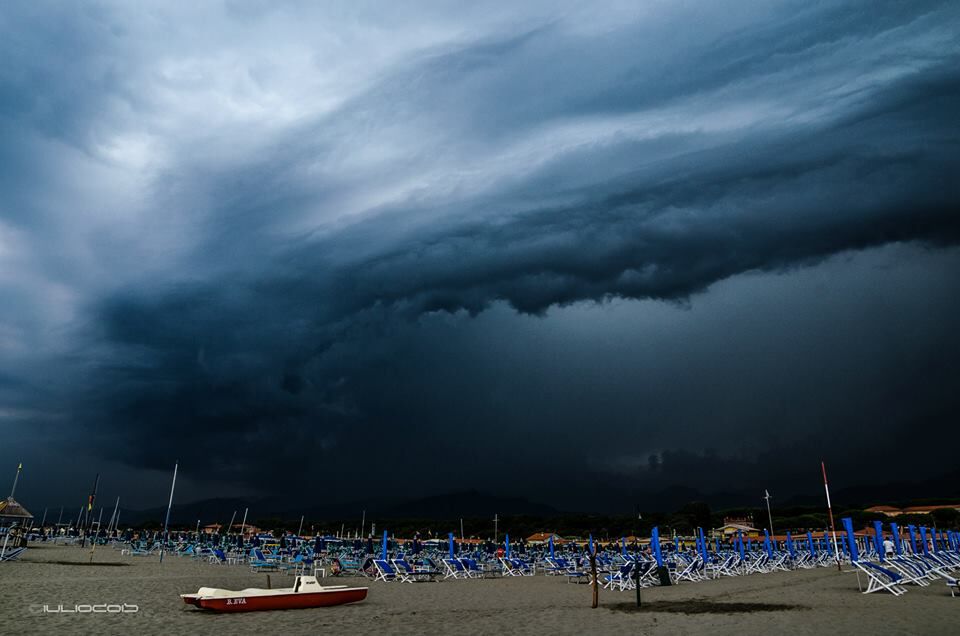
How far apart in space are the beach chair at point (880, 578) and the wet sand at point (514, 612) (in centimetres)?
63

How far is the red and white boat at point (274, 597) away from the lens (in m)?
14.8

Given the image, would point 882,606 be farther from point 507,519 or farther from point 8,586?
point 507,519

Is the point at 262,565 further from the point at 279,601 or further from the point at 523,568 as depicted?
the point at 279,601

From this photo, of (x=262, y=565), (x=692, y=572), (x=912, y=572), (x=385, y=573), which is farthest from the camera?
(x=262, y=565)

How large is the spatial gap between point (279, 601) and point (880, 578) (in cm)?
1958

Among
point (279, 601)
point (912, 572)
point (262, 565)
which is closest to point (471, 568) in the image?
point (262, 565)

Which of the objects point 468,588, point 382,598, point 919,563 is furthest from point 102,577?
point 919,563

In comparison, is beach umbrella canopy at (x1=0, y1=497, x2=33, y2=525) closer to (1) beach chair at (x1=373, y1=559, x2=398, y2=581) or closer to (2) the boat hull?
(1) beach chair at (x1=373, y1=559, x2=398, y2=581)

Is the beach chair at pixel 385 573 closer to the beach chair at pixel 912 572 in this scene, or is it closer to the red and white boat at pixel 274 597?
the red and white boat at pixel 274 597

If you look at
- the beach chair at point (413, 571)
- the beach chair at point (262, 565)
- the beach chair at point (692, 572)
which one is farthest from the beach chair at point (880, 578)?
the beach chair at point (262, 565)

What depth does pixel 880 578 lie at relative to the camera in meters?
19.8

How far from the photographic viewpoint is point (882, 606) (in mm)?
15266

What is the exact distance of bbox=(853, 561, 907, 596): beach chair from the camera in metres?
18.5

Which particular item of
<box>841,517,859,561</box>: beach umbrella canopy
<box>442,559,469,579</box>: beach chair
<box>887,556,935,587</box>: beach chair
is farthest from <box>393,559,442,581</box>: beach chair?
<box>887,556,935,587</box>: beach chair
